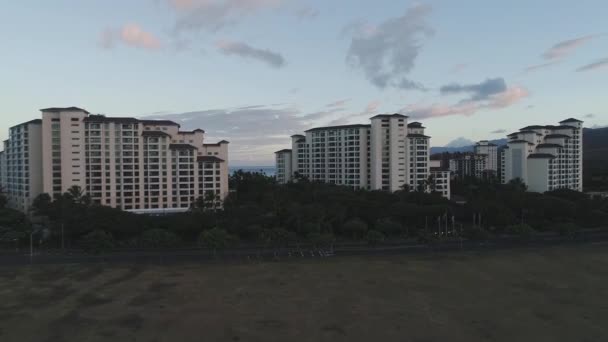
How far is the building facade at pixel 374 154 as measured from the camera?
94.9 meters

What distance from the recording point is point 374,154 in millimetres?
95938

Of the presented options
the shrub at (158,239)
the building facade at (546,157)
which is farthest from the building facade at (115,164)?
the building facade at (546,157)

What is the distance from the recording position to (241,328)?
83.6 feet

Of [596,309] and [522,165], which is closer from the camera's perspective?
[596,309]

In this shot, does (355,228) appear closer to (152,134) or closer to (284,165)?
(152,134)

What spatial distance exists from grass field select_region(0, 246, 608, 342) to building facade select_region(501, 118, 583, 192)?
2737 inches

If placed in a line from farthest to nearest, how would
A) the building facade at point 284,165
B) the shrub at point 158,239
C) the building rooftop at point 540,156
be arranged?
the building facade at point 284,165 → the building rooftop at point 540,156 → the shrub at point 158,239

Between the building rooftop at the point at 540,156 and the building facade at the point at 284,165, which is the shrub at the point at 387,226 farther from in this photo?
the building rooftop at the point at 540,156

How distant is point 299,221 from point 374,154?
42683mm

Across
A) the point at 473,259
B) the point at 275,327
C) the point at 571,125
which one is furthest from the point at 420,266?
the point at 571,125

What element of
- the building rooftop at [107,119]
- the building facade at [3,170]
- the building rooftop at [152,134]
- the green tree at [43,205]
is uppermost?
the building rooftop at [107,119]

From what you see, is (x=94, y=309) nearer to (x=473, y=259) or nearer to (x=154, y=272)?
(x=154, y=272)

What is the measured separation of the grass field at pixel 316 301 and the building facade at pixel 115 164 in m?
36.6

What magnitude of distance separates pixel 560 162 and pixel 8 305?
119639mm
